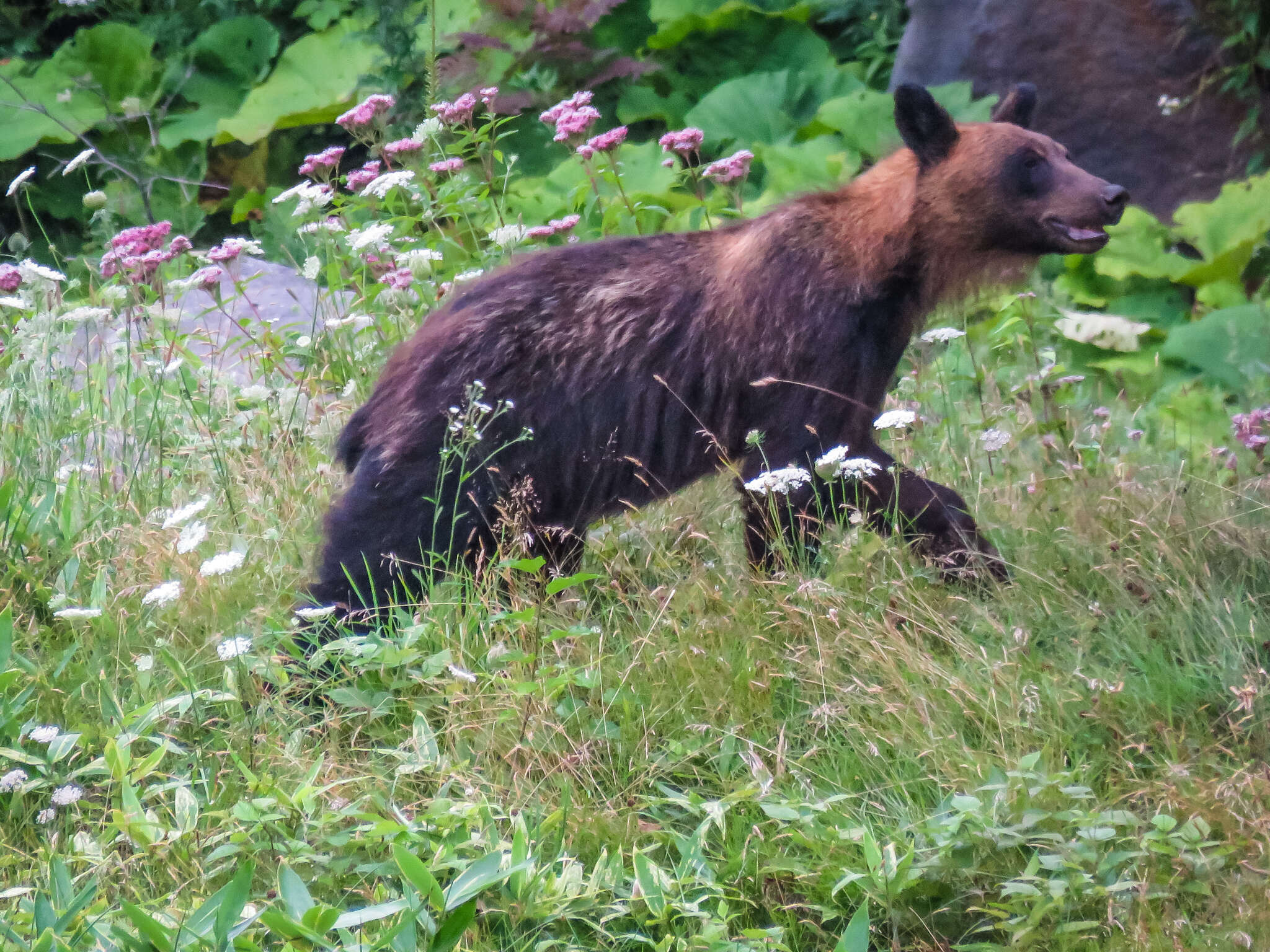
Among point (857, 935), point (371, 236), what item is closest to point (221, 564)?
point (857, 935)

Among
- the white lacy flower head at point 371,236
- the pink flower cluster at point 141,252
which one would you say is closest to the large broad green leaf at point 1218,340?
the white lacy flower head at point 371,236

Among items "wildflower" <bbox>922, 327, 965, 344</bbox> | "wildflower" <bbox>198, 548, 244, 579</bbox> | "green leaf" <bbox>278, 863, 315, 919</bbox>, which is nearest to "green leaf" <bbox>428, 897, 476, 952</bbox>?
"green leaf" <bbox>278, 863, 315, 919</bbox>

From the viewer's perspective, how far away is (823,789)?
2996 mm

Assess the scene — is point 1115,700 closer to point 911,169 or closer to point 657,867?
point 657,867

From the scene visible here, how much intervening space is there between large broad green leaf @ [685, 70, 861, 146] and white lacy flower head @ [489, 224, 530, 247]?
3493 mm

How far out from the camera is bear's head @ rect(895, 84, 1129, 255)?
165 inches

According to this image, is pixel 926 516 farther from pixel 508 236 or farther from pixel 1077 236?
pixel 508 236

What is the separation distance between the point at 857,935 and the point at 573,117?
148 inches

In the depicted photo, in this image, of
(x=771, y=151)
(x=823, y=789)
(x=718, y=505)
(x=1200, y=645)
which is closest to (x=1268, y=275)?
(x=771, y=151)

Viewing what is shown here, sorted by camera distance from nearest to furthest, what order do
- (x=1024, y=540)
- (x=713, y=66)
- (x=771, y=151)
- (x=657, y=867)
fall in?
(x=657, y=867) → (x=1024, y=540) → (x=771, y=151) → (x=713, y=66)

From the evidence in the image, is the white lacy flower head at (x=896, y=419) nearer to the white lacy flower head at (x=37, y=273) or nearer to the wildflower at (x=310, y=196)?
the wildflower at (x=310, y=196)

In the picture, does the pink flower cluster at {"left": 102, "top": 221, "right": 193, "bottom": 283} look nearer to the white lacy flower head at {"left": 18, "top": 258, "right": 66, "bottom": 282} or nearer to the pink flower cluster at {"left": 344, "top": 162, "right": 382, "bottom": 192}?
the white lacy flower head at {"left": 18, "top": 258, "right": 66, "bottom": 282}

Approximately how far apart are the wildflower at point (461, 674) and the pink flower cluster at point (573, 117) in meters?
2.73

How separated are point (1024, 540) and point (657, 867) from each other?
1.93m
